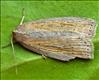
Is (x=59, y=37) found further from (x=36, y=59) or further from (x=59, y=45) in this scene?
(x=36, y=59)

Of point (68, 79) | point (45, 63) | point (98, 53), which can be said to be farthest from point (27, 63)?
point (98, 53)

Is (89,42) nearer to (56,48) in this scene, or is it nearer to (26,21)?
(56,48)

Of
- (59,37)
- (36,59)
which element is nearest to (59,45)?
(59,37)

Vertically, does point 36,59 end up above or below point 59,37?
below
